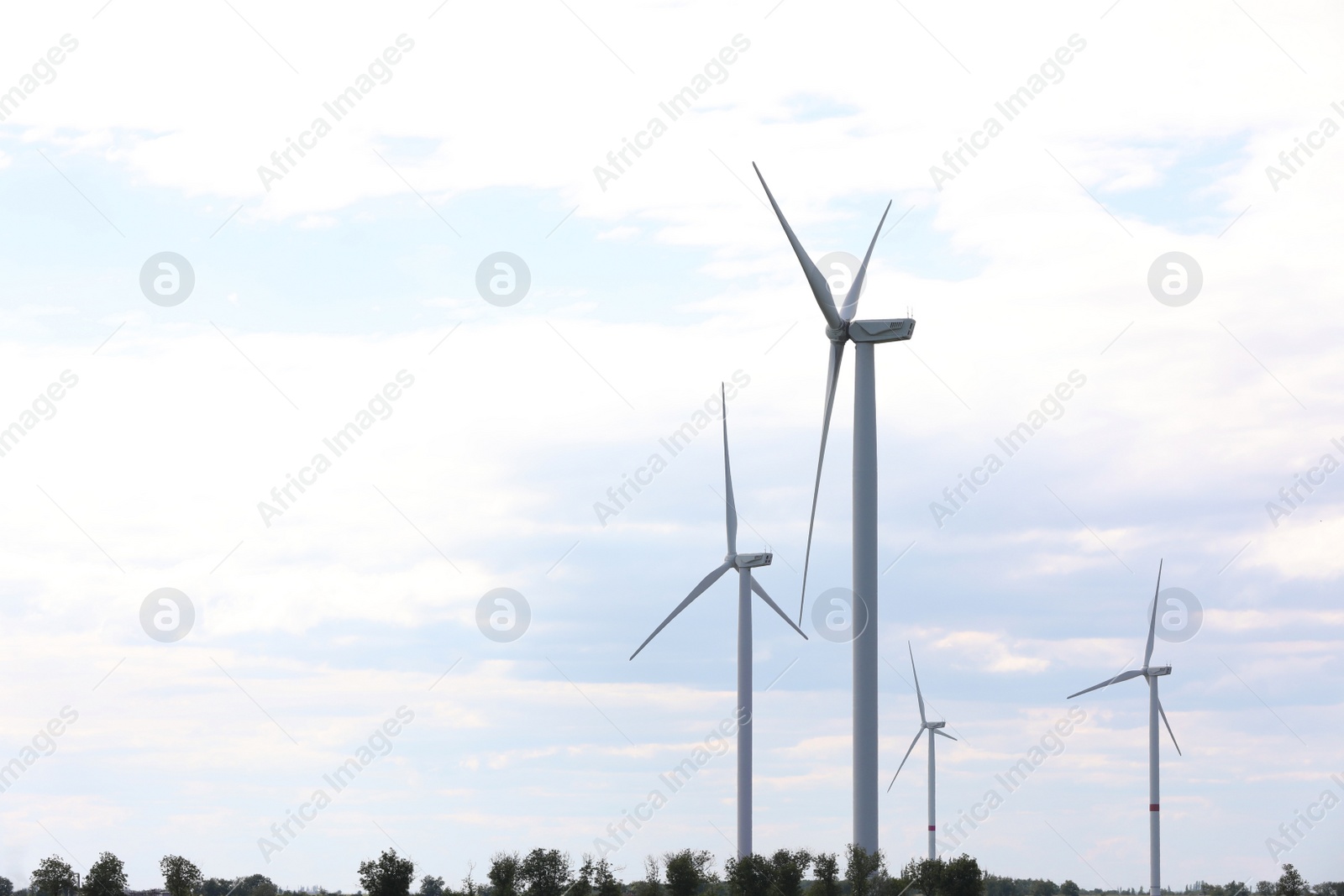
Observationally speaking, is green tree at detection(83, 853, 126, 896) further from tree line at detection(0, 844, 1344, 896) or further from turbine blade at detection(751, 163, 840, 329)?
turbine blade at detection(751, 163, 840, 329)

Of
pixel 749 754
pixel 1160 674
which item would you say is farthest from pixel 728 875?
pixel 1160 674

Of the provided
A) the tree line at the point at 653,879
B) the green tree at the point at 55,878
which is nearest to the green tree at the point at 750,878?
the tree line at the point at 653,879

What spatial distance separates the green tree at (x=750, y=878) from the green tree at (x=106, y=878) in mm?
46182

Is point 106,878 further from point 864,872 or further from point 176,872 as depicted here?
point 864,872

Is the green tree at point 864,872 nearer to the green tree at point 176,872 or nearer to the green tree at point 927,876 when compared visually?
the green tree at point 927,876

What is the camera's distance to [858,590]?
65125mm

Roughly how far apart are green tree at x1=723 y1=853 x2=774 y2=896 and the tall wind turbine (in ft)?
94.4

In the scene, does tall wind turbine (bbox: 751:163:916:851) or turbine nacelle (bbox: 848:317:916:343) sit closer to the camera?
tall wind turbine (bbox: 751:163:916:851)

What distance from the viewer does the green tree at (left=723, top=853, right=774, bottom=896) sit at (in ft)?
306

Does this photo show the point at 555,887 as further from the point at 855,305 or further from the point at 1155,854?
the point at 1155,854

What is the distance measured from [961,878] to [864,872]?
15.0 metres

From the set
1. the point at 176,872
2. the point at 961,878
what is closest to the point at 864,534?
the point at 961,878

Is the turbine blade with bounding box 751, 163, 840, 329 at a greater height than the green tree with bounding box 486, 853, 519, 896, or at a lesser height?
greater

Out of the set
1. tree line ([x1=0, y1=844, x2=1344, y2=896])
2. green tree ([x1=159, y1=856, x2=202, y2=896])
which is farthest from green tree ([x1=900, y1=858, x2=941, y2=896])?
green tree ([x1=159, y1=856, x2=202, y2=896])
